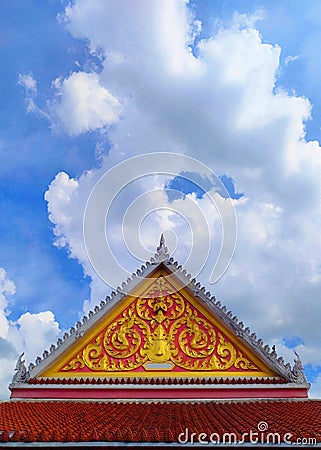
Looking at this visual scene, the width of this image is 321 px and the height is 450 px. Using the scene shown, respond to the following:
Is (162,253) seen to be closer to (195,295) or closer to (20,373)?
(195,295)

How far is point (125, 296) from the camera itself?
10.9 metres

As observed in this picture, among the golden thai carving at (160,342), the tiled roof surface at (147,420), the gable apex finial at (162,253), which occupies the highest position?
the gable apex finial at (162,253)

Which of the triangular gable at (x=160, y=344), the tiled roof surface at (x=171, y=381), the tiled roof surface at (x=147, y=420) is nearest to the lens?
the tiled roof surface at (x=147, y=420)

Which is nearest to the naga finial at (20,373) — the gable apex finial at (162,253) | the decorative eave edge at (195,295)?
the decorative eave edge at (195,295)

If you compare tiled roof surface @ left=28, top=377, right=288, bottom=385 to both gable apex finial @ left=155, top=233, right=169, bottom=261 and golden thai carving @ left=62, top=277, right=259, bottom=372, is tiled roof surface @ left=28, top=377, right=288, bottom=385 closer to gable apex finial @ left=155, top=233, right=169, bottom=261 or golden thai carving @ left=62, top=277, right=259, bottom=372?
golden thai carving @ left=62, top=277, right=259, bottom=372

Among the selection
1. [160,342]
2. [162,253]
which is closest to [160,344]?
[160,342]

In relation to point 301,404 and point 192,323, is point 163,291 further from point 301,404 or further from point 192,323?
point 301,404

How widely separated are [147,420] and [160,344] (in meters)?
3.04

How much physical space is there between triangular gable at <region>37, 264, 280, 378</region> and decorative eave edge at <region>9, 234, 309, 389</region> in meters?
0.12

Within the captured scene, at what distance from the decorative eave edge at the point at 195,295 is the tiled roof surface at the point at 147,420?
2.11 ft

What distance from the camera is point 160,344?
10.4 m

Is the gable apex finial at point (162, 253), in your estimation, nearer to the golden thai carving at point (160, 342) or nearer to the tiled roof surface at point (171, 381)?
the golden thai carving at point (160, 342)

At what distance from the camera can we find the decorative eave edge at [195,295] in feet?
32.6

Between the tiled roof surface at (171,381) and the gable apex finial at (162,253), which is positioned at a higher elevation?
the gable apex finial at (162,253)
